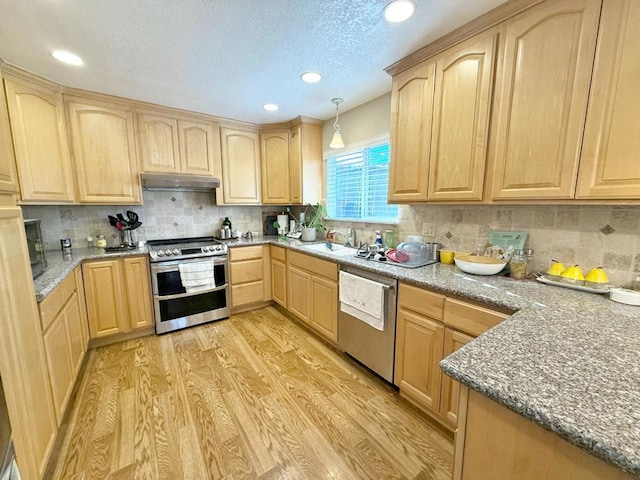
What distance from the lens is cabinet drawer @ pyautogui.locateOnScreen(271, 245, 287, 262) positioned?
2.99 metres

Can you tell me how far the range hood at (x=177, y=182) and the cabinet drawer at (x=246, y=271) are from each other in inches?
37.3

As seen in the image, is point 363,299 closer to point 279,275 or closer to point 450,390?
point 450,390

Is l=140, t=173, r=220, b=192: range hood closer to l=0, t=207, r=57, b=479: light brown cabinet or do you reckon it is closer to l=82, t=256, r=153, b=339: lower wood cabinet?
l=82, t=256, r=153, b=339: lower wood cabinet

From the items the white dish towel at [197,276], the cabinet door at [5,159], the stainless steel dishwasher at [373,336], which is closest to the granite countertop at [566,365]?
the stainless steel dishwasher at [373,336]

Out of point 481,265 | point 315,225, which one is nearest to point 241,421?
point 481,265

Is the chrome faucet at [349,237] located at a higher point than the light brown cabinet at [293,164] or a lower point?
lower

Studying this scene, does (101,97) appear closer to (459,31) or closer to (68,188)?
(68,188)

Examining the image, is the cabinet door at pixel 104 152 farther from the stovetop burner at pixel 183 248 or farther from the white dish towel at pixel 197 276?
the white dish towel at pixel 197 276

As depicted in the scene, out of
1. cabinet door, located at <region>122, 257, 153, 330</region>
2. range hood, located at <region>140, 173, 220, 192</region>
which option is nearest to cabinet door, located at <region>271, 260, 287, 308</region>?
range hood, located at <region>140, 173, 220, 192</region>

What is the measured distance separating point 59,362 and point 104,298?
0.96 m

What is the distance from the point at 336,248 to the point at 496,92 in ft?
5.70

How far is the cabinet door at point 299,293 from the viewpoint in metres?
2.63

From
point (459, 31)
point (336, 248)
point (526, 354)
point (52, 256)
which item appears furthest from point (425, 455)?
point (52, 256)

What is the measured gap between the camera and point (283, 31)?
5.03 feet
